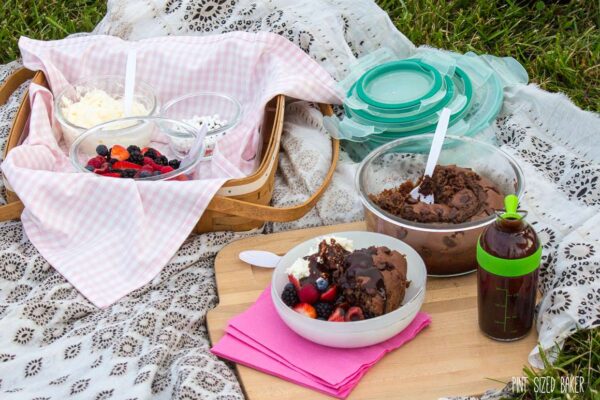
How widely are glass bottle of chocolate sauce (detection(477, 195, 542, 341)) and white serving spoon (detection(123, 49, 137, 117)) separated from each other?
1.26 metres

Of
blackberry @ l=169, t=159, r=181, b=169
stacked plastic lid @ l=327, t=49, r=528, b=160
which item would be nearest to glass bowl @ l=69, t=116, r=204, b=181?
blackberry @ l=169, t=159, r=181, b=169

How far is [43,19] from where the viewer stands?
3.51 meters

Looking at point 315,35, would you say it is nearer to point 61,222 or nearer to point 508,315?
point 61,222

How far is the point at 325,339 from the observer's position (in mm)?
1826

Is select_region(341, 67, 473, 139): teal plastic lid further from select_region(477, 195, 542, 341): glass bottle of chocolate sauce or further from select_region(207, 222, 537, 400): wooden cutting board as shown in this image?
select_region(477, 195, 542, 341): glass bottle of chocolate sauce

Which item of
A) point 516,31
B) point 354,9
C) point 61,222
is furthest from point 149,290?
point 516,31

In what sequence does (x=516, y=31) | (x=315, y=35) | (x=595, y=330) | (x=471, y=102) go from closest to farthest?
1. (x=595, y=330)
2. (x=471, y=102)
3. (x=315, y=35)
4. (x=516, y=31)

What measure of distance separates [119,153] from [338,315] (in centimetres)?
91

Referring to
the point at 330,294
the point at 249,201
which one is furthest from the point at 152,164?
the point at 330,294

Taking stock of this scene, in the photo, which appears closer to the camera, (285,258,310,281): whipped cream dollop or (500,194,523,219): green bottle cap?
(500,194,523,219): green bottle cap

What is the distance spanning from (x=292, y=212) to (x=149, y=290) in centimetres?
41

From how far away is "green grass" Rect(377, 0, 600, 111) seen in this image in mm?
2949

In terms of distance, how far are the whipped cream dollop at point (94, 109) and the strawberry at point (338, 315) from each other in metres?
1.10

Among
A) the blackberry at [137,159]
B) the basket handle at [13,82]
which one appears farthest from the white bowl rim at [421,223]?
the basket handle at [13,82]
